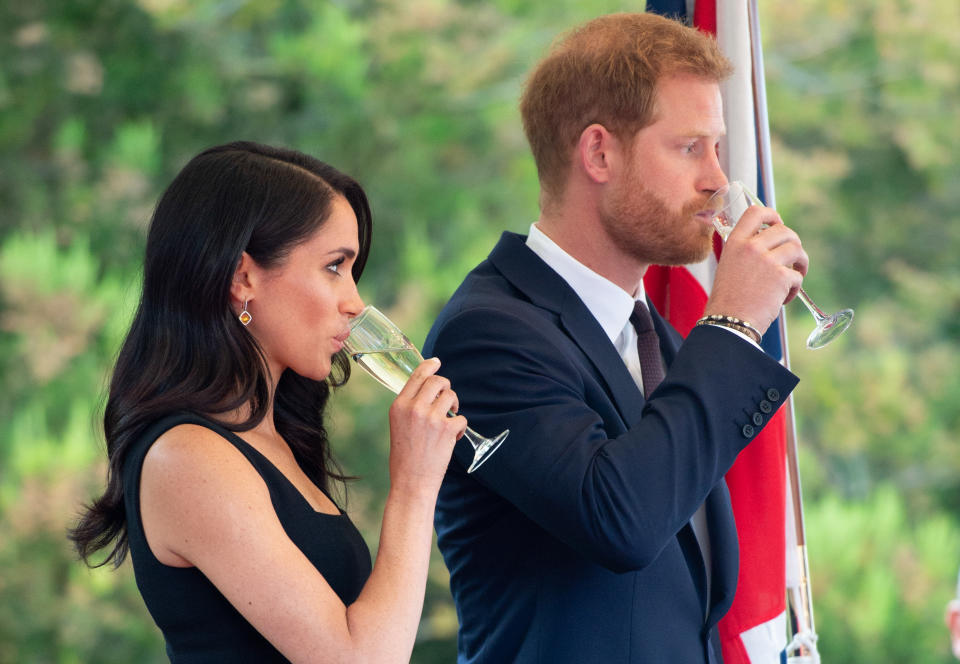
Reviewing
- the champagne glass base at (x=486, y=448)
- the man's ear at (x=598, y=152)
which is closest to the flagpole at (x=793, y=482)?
the man's ear at (x=598, y=152)

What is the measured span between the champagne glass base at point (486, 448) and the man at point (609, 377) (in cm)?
2

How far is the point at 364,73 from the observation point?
5.05 m

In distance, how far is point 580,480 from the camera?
1356mm

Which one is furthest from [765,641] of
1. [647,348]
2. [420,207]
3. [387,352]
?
[420,207]

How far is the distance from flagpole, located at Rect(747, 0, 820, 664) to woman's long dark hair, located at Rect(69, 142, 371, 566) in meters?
0.97

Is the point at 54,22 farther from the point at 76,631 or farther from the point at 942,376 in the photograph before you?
the point at 942,376

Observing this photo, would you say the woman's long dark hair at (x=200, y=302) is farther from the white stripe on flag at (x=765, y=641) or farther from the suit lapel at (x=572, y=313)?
the white stripe on flag at (x=765, y=641)

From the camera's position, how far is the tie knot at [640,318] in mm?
1753

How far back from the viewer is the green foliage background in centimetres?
429

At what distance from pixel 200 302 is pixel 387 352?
0.82ft

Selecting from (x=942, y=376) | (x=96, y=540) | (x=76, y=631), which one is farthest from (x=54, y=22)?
(x=942, y=376)

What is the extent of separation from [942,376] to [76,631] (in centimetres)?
433

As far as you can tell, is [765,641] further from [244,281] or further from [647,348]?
[244,281]

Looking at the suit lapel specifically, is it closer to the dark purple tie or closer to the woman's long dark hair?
the dark purple tie
